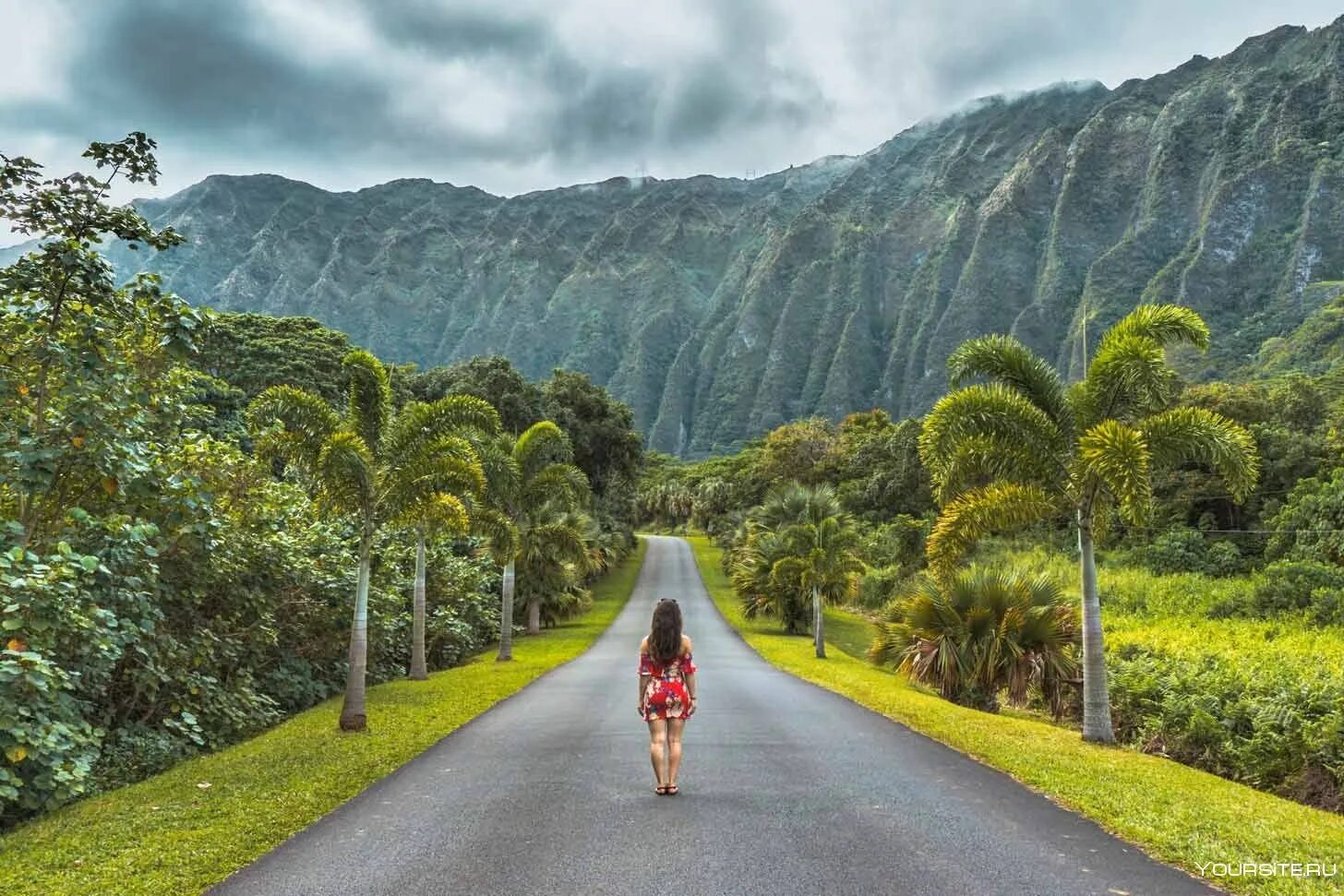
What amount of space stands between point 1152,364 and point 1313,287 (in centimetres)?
12094

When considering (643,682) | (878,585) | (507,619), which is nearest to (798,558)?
(507,619)

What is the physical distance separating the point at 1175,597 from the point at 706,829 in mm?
29856

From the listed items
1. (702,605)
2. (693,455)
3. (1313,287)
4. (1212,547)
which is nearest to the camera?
(1212,547)

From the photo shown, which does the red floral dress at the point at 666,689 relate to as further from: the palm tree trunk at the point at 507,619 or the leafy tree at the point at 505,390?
the leafy tree at the point at 505,390

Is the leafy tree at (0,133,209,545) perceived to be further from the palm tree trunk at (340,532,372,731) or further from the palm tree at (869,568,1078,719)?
the palm tree at (869,568,1078,719)

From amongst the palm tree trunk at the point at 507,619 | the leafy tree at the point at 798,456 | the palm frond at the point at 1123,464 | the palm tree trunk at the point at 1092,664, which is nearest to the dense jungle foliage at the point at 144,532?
the palm tree trunk at the point at 507,619

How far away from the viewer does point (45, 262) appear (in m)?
8.12

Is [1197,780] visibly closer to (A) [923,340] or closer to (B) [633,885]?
(B) [633,885]

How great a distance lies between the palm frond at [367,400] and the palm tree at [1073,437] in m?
9.19

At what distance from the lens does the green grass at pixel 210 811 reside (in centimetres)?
596

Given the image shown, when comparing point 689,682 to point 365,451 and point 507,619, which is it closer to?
point 365,451

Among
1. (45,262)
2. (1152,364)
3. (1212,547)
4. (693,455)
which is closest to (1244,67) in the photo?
(693,455)

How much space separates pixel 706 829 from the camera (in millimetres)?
6746

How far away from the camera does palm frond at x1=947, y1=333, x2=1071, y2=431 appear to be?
43.4ft
